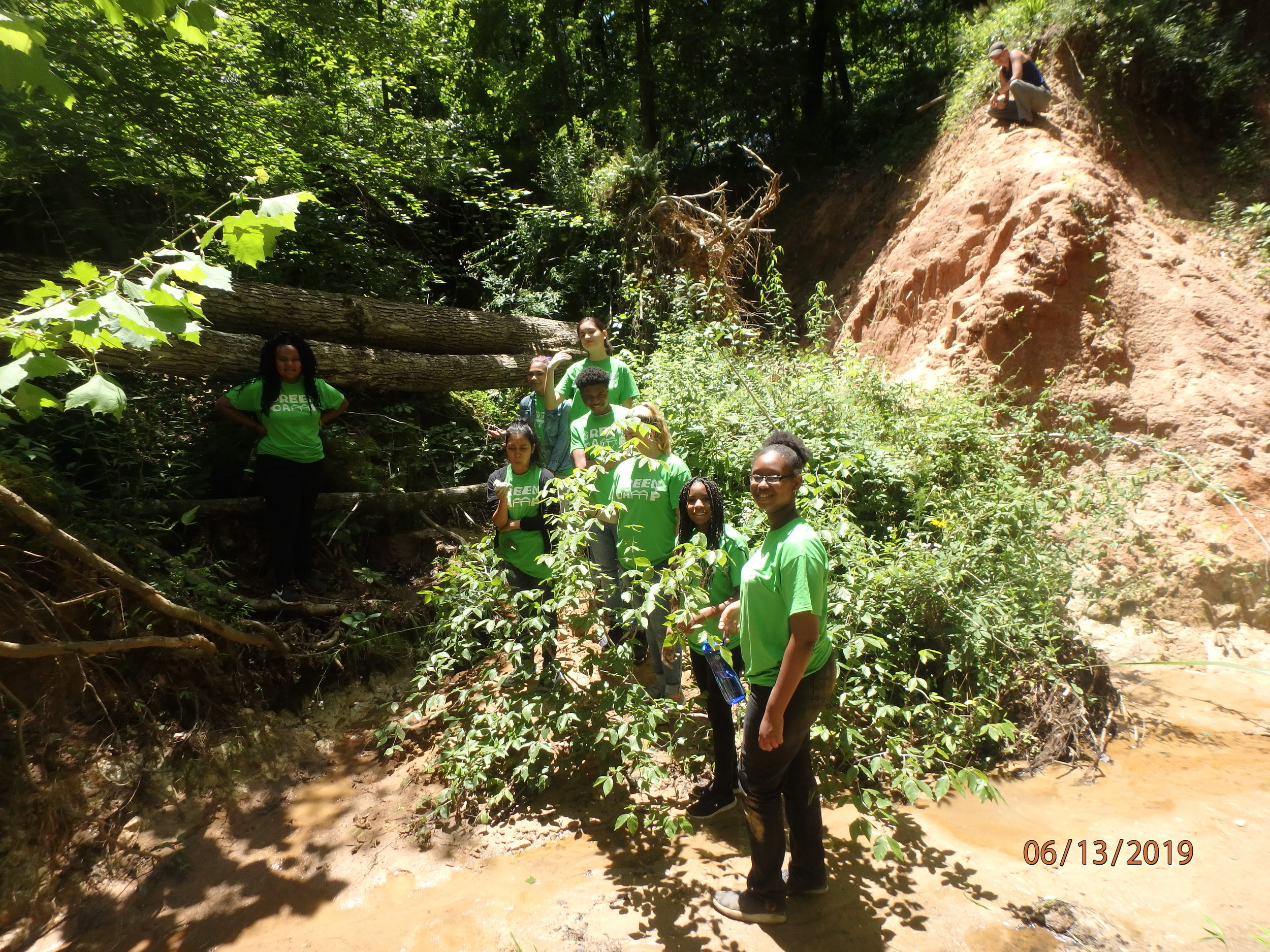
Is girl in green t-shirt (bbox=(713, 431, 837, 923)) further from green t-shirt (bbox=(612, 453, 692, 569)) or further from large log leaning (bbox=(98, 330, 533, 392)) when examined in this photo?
large log leaning (bbox=(98, 330, 533, 392))

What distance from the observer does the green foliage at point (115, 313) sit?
1.73m

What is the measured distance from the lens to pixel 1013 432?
563cm

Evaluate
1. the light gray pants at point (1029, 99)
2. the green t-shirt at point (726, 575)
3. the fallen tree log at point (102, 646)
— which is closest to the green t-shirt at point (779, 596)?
the green t-shirt at point (726, 575)

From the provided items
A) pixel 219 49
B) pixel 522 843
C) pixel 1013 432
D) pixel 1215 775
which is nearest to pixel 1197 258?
pixel 1013 432

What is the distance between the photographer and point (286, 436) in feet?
15.6

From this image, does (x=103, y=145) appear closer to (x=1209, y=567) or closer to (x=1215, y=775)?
(x=1215, y=775)

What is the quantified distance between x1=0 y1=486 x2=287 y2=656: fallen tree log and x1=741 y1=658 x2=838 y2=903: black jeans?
10.6ft

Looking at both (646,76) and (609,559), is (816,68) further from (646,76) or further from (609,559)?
(609,559)

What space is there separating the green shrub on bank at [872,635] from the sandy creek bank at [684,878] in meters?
0.27

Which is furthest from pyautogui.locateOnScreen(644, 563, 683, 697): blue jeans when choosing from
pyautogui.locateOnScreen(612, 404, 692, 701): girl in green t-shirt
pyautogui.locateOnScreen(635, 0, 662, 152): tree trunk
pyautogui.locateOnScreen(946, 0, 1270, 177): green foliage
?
pyautogui.locateOnScreen(635, 0, 662, 152): tree trunk

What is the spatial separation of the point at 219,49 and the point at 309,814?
689 cm

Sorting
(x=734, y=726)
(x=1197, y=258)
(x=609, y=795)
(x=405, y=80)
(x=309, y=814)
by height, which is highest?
(x=405, y=80)

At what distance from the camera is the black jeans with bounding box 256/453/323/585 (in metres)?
4.72

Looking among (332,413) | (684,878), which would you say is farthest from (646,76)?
(684,878)
